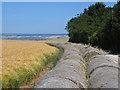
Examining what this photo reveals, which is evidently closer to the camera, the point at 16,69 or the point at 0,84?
the point at 0,84

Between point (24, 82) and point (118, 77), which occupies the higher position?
point (118, 77)

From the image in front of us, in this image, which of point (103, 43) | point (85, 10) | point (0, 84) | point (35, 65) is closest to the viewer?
point (0, 84)

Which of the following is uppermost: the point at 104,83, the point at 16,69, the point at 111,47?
the point at 104,83

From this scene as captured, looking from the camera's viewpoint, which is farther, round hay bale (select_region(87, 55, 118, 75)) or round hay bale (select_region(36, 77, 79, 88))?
round hay bale (select_region(87, 55, 118, 75))

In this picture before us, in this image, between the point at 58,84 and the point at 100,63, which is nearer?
the point at 58,84

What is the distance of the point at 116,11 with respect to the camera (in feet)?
112

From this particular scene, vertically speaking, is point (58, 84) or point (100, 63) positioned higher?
point (58, 84)

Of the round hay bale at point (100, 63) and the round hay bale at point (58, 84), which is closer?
the round hay bale at point (58, 84)

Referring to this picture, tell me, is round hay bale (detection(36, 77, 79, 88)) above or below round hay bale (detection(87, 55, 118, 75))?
above

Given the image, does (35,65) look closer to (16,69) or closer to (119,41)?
(16,69)

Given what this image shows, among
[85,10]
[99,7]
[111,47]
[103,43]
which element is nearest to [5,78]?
[111,47]

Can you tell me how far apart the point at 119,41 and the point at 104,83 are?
28193mm

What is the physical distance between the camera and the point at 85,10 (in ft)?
249

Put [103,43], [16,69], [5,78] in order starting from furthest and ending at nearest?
[103,43] → [16,69] → [5,78]
